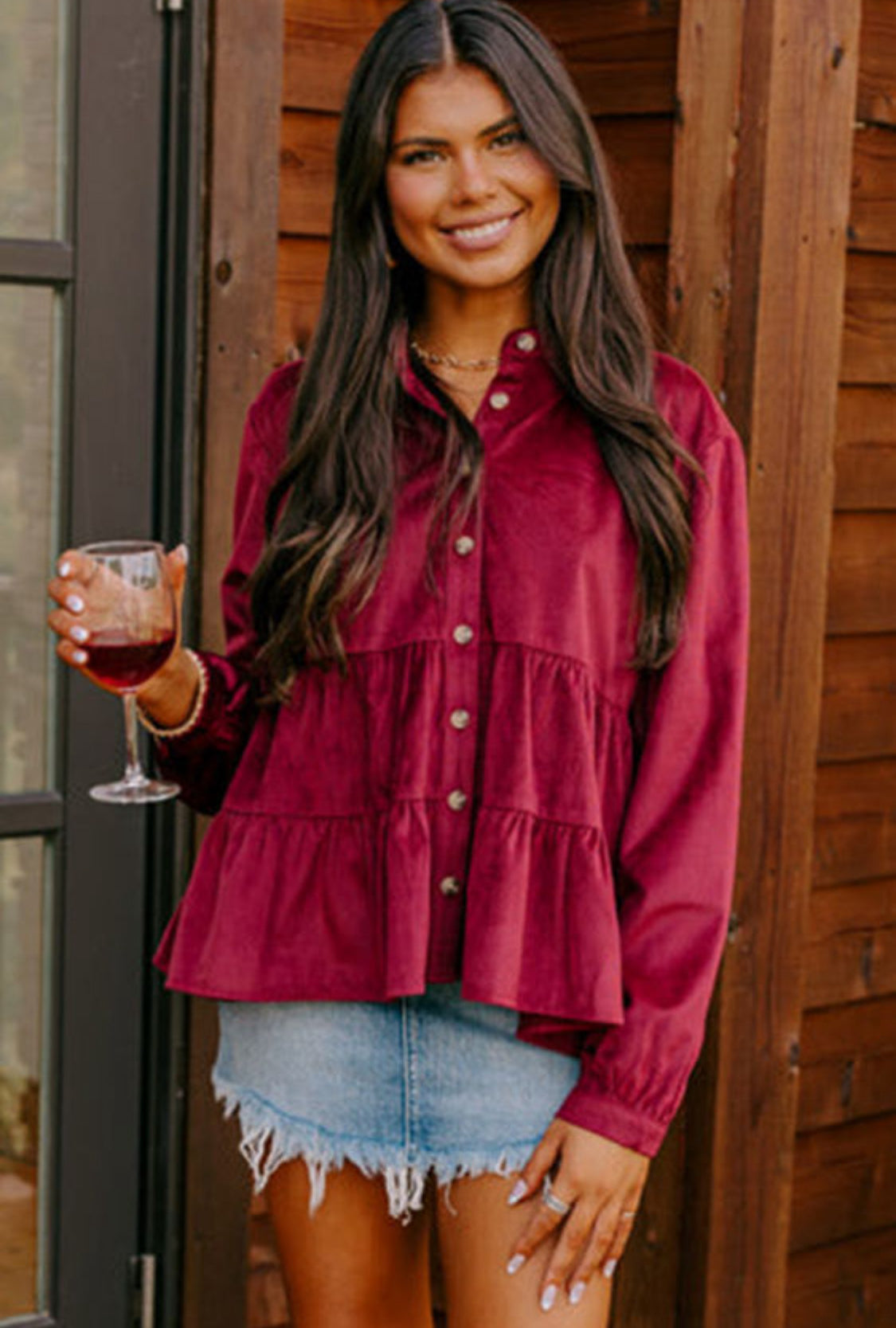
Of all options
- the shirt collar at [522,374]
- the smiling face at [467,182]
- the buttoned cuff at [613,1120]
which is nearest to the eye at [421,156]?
the smiling face at [467,182]

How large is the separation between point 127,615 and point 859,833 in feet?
4.82

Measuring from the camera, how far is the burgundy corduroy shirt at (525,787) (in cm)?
189

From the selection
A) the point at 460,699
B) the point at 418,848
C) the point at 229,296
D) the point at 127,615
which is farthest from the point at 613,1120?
the point at 229,296

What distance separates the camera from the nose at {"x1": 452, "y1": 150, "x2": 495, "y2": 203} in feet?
6.30

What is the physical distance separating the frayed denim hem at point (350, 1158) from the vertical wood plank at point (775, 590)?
0.71 meters

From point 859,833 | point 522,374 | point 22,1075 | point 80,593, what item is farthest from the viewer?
point 859,833

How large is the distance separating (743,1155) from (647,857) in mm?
836

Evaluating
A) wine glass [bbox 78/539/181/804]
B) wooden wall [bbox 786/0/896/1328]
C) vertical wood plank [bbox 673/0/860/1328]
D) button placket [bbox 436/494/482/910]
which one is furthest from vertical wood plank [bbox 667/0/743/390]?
wine glass [bbox 78/539/181/804]

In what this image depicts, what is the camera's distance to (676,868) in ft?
6.25

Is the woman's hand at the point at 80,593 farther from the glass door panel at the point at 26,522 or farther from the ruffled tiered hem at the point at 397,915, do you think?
the glass door panel at the point at 26,522

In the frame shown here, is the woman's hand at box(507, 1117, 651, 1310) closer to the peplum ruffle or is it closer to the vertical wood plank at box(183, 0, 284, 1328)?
the peplum ruffle

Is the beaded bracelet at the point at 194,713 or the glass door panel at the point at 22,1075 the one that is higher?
the beaded bracelet at the point at 194,713

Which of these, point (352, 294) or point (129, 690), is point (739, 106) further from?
point (129, 690)

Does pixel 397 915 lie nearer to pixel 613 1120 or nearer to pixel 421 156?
pixel 613 1120
